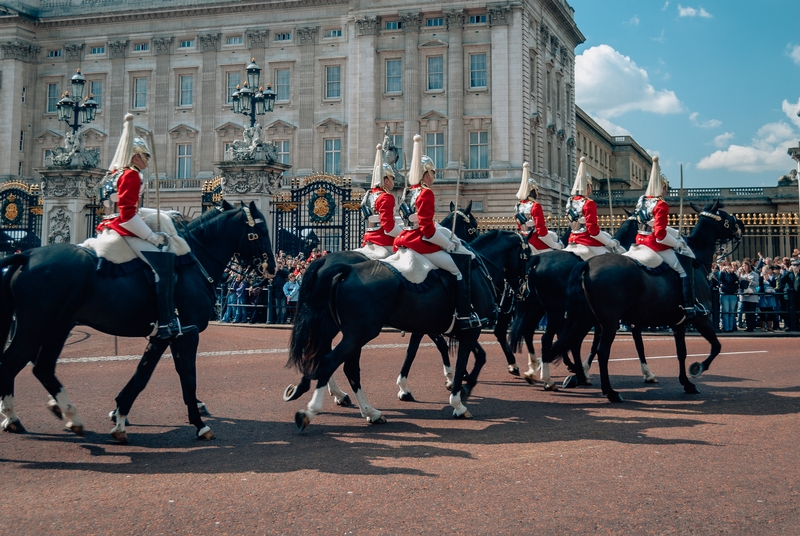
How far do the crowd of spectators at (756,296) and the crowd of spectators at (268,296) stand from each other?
388 inches

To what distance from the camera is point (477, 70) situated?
4438 cm

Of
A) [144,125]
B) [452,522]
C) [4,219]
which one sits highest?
[144,125]

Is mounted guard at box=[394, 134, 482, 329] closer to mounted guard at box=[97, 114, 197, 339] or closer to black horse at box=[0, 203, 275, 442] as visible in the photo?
black horse at box=[0, 203, 275, 442]

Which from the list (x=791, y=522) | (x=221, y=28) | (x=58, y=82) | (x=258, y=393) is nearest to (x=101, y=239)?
(x=258, y=393)

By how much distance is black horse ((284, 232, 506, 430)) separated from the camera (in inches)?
303

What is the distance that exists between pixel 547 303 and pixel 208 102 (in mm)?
42397

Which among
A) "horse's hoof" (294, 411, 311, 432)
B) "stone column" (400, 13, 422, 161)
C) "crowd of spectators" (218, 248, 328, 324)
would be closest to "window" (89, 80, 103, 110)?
"stone column" (400, 13, 422, 161)

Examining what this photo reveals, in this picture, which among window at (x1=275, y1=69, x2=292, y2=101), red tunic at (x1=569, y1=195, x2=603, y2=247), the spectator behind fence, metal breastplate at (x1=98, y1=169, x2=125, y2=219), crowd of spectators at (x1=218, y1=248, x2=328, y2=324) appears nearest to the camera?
metal breastplate at (x1=98, y1=169, x2=125, y2=219)

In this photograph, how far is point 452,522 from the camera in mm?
4738

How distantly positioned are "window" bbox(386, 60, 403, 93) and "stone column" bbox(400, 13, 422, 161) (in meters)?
0.57

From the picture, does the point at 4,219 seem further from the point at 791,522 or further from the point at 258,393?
the point at 791,522

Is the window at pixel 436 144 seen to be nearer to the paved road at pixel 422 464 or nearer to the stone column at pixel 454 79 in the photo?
the stone column at pixel 454 79

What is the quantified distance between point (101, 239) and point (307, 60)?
42.1 meters

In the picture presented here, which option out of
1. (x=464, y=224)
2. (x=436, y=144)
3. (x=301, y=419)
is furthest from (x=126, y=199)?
(x=436, y=144)
